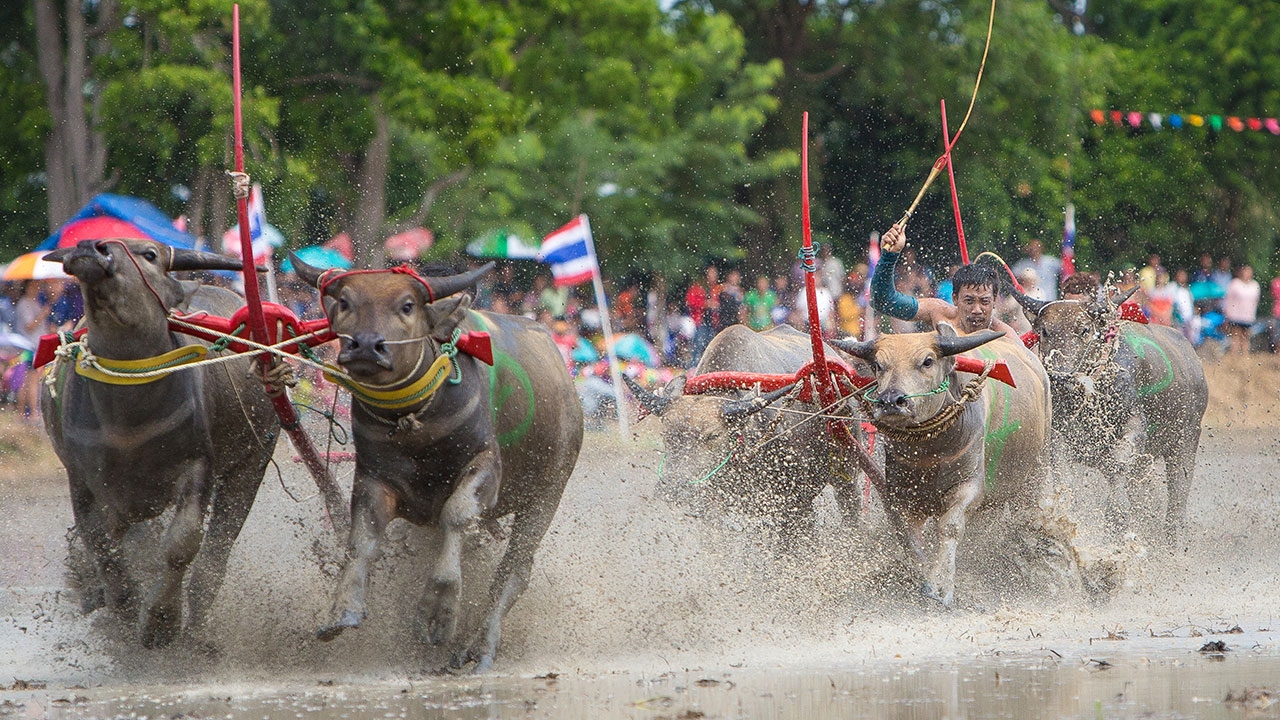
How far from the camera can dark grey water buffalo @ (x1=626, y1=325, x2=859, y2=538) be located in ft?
29.9

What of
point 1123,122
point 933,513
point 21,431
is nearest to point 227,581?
point 933,513

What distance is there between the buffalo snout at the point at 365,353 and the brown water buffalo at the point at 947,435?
7.56ft

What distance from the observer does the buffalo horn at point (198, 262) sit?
7.25 meters

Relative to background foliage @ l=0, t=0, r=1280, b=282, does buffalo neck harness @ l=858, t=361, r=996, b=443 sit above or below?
below

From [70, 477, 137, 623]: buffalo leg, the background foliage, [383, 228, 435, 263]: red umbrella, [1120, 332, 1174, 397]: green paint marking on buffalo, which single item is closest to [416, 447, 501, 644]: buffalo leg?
[70, 477, 137, 623]: buffalo leg

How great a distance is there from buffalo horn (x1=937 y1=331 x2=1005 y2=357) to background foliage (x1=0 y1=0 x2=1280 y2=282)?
10.6 metres

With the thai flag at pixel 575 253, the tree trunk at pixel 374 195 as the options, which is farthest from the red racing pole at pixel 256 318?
the tree trunk at pixel 374 195

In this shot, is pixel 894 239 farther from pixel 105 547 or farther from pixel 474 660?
pixel 105 547

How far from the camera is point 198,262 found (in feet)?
23.9

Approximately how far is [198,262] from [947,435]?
350 centimetres

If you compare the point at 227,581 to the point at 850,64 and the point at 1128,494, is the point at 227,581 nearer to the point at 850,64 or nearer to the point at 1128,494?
the point at 1128,494

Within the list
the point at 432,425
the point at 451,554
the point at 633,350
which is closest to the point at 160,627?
the point at 451,554

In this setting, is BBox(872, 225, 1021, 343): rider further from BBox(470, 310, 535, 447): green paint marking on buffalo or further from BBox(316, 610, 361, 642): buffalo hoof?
BBox(316, 610, 361, 642): buffalo hoof

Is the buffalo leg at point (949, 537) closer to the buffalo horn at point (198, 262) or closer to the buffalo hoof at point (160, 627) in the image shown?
the buffalo hoof at point (160, 627)
